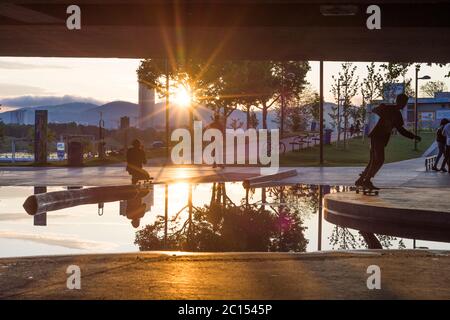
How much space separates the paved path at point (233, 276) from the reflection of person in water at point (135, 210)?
4923mm

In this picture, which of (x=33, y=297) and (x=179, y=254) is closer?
(x=33, y=297)

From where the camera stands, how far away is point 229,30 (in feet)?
58.9

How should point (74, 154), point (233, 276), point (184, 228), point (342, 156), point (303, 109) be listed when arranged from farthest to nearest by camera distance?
point (303, 109) < point (342, 156) < point (74, 154) < point (184, 228) < point (233, 276)

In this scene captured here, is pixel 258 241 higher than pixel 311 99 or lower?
lower

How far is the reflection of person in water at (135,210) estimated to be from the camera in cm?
1315

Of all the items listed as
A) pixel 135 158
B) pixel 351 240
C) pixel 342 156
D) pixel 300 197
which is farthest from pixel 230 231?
pixel 342 156

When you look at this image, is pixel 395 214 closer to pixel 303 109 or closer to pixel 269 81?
pixel 269 81

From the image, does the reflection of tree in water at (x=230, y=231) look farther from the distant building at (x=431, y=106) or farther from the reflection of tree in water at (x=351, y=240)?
A: the distant building at (x=431, y=106)

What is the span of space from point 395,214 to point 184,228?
3.94 m

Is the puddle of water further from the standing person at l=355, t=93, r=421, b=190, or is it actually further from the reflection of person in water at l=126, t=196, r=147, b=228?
the standing person at l=355, t=93, r=421, b=190
